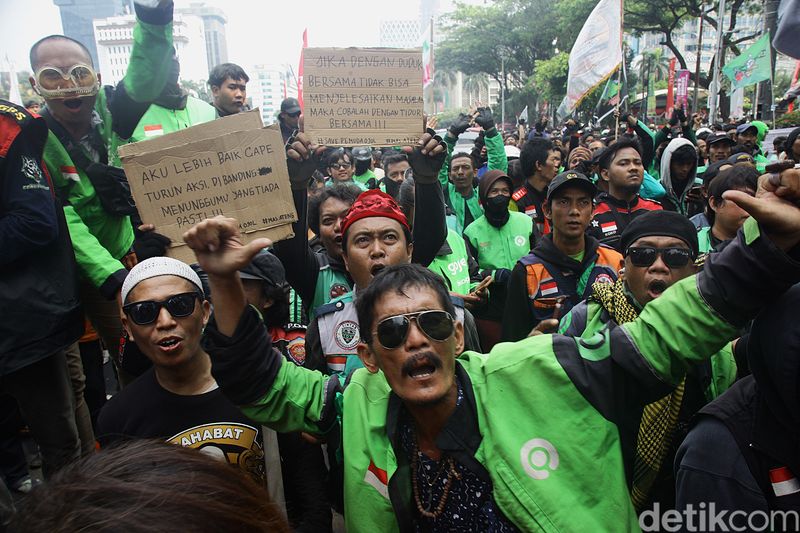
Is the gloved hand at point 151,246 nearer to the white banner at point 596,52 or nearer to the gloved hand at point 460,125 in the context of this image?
the gloved hand at point 460,125

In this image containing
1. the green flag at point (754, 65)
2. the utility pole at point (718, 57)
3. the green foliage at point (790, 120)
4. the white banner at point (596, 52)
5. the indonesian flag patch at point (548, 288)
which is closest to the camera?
the indonesian flag patch at point (548, 288)

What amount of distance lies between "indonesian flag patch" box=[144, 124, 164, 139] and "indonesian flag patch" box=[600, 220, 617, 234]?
11.4 ft

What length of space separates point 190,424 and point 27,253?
1.33m

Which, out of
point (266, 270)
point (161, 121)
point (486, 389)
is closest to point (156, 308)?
point (266, 270)

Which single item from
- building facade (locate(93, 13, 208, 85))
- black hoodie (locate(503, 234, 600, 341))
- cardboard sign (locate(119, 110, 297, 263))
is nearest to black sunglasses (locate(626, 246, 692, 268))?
black hoodie (locate(503, 234, 600, 341))

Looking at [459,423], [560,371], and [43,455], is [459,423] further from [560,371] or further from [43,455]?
[43,455]

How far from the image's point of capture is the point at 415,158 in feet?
9.59

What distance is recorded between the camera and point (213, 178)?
7.39ft

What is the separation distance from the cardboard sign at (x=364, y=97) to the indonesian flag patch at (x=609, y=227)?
7.91ft

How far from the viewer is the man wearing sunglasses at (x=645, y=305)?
2.03m

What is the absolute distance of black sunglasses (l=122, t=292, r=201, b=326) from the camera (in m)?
2.13

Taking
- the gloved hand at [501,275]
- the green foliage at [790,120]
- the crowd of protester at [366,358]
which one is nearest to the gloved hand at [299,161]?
the crowd of protester at [366,358]

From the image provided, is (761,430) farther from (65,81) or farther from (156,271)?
(65,81)

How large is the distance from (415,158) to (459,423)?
1.65 m
